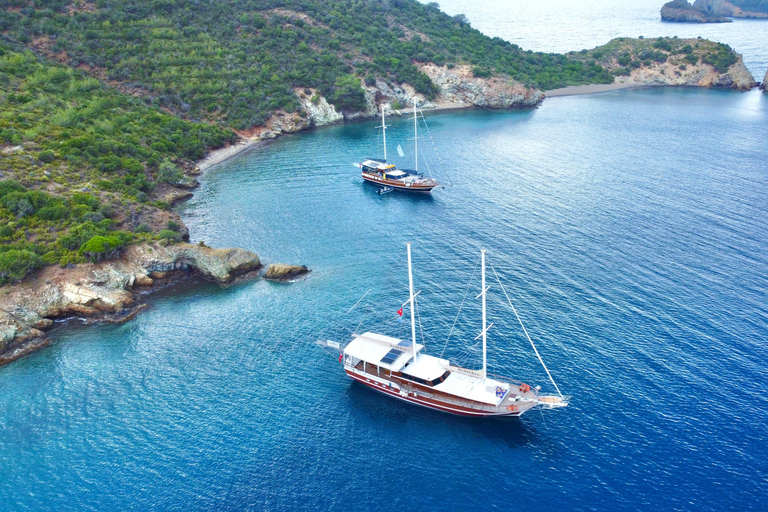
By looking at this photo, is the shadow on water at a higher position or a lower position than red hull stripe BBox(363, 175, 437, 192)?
lower

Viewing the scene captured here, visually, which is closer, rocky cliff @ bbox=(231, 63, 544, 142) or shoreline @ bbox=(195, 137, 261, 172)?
shoreline @ bbox=(195, 137, 261, 172)

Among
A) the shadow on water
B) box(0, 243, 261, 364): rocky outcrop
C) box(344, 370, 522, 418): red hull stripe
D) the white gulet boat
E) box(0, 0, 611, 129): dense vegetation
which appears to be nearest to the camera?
the shadow on water

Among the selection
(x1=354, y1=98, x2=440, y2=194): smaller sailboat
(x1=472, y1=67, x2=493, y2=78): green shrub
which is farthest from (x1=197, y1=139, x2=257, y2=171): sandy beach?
(x1=472, y1=67, x2=493, y2=78): green shrub

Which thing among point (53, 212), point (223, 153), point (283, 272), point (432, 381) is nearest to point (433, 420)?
point (432, 381)

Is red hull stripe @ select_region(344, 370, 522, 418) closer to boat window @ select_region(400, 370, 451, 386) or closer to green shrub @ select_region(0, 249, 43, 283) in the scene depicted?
boat window @ select_region(400, 370, 451, 386)

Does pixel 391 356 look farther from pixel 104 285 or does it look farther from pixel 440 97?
pixel 440 97

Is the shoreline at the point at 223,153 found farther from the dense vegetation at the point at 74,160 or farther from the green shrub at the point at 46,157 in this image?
the green shrub at the point at 46,157

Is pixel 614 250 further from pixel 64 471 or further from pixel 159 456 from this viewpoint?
pixel 64 471

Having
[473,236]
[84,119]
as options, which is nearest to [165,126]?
[84,119]
